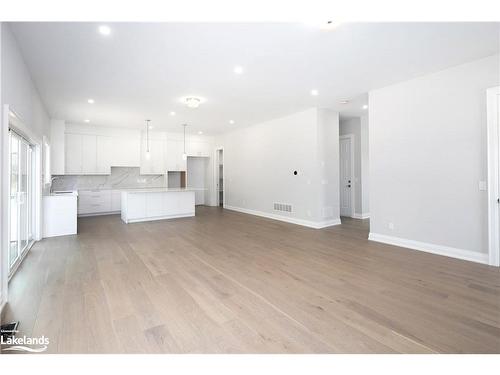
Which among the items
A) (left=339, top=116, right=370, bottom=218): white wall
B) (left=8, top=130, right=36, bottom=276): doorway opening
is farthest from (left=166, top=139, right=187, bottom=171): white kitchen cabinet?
(left=339, top=116, right=370, bottom=218): white wall

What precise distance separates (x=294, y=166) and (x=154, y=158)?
16.3 feet

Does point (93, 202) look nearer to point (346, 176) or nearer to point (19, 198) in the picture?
point (19, 198)

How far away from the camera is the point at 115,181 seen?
8.43m

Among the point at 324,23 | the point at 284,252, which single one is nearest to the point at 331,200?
the point at 284,252

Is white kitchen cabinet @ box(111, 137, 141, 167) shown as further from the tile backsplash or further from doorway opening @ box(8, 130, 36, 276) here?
doorway opening @ box(8, 130, 36, 276)

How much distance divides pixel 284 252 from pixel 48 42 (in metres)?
4.09

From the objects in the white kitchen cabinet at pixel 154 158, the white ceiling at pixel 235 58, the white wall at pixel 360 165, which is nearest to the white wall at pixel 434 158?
the white ceiling at pixel 235 58

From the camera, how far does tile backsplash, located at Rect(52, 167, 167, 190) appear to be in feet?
25.3

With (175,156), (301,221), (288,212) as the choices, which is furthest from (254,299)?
(175,156)

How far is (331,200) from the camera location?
618 centimetres

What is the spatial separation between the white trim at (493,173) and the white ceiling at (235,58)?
658 mm

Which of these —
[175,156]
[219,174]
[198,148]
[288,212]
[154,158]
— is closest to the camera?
[288,212]

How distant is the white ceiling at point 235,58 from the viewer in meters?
2.73

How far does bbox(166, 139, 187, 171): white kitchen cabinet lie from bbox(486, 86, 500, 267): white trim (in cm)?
822
